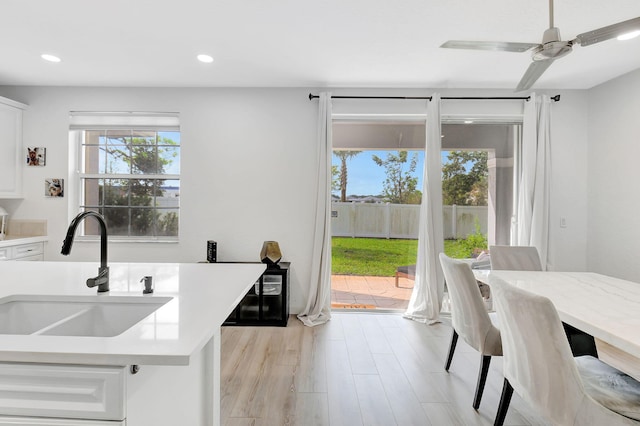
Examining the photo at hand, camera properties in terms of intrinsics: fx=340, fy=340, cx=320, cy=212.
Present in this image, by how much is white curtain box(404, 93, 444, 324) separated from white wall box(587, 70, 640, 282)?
1640 millimetres

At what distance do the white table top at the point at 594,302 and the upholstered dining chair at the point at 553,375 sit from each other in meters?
0.18

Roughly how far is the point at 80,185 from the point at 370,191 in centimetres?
335

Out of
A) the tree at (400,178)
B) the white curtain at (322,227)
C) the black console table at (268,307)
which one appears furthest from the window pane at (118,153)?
the tree at (400,178)

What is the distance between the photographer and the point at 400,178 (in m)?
3.94

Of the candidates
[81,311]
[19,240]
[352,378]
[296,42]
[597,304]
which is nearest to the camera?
[81,311]

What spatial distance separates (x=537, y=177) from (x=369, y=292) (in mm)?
2201

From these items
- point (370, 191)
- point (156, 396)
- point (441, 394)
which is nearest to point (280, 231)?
point (370, 191)

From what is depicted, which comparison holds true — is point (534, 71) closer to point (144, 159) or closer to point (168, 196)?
point (168, 196)

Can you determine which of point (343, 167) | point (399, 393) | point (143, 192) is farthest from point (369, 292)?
point (143, 192)

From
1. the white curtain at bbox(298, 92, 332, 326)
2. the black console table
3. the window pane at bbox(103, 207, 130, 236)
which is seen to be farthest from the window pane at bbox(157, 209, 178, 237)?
the white curtain at bbox(298, 92, 332, 326)

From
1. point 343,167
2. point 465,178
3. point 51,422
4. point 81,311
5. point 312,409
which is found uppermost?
point 343,167

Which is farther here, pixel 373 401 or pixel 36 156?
pixel 36 156

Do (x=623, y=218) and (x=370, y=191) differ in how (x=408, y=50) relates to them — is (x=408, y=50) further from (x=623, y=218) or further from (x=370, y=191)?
(x=623, y=218)

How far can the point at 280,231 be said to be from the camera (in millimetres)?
3809
